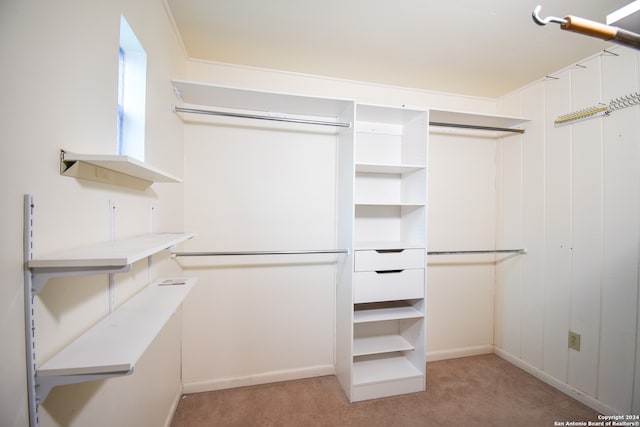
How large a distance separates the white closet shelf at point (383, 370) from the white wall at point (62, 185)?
54.2 inches

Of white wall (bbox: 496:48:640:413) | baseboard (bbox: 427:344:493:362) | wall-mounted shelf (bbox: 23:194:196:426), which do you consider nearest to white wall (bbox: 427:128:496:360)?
baseboard (bbox: 427:344:493:362)

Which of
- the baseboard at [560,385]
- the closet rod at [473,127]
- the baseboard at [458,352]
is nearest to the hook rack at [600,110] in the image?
the closet rod at [473,127]

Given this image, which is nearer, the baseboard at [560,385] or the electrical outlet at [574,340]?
the baseboard at [560,385]

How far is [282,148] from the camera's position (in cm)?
213

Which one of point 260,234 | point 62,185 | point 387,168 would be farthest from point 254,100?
point 62,185

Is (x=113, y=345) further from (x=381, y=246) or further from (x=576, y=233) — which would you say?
(x=576, y=233)

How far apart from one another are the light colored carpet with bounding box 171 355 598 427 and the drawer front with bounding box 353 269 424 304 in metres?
0.73

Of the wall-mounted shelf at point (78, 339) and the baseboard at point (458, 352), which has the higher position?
the wall-mounted shelf at point (78, 339)

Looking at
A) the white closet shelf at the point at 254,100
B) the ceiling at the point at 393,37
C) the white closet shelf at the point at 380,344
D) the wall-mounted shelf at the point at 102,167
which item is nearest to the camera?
the wall-mounted shelf at the point at 102,167

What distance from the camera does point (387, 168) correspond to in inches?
82.2

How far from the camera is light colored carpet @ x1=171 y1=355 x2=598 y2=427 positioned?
1.71 metres

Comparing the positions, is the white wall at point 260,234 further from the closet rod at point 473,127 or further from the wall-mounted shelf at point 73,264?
the wall-mounted shelf at point 73,264

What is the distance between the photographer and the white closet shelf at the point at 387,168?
6.38ft

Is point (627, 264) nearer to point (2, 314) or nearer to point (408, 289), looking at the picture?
point (408, 289)
